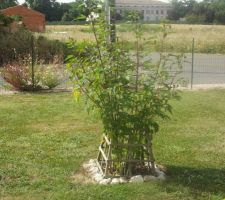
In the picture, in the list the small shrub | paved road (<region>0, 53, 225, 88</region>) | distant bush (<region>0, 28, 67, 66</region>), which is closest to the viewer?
the small shrub

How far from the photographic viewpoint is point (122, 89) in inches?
244

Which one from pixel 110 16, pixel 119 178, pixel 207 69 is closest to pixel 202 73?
pixel 207 69

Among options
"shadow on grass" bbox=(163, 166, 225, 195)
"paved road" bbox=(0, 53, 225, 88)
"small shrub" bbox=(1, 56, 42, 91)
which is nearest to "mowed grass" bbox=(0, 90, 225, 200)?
"shadow on grass" bbox=(163, 166, 225, 195)

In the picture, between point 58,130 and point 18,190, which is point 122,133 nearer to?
point 18,190

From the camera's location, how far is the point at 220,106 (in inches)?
506

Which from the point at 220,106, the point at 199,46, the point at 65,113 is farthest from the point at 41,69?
the point at 199,46

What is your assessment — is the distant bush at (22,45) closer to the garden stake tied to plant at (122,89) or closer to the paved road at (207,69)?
the paved road at (207,69)

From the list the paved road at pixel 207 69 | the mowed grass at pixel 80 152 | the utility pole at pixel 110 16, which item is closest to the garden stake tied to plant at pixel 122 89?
the utility pole at pixel 110 16

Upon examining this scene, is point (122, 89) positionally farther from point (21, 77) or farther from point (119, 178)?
point (21, 77)

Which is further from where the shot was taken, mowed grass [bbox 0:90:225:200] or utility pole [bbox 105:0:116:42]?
utility pole [bbox 105:0:116:42]

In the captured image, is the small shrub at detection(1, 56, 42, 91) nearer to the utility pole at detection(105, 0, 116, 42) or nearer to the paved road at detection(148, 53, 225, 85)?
the paved road at detection(148, 53, 225, 85)

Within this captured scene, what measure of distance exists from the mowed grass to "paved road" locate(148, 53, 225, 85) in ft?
19.2

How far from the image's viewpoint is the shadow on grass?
618 cm

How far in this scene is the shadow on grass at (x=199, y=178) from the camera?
20.3 ft
